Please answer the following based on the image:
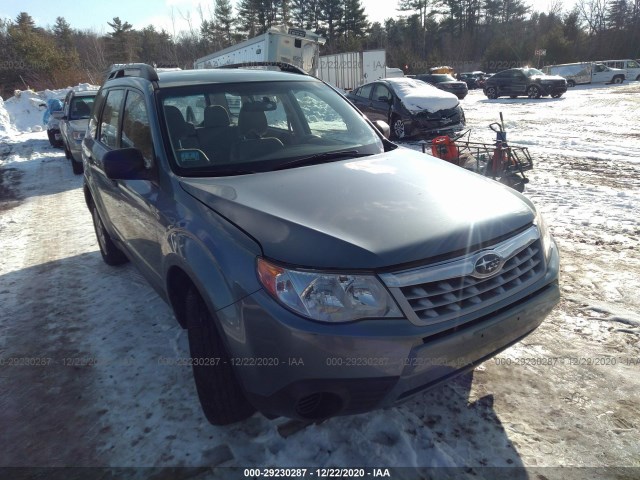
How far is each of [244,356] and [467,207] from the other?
52.1 inches

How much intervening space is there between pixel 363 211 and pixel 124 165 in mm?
1506

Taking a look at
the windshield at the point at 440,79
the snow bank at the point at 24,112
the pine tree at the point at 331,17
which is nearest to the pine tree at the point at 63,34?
the snow bank at the point at 24,112

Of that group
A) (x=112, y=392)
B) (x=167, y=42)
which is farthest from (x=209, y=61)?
(x=167, y=42)

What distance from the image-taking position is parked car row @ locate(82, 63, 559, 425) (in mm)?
1847

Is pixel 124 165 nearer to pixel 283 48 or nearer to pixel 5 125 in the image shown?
pixel 283 48

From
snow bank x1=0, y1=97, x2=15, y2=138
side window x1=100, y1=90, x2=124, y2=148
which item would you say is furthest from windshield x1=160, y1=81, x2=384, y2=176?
snow bank x1=0, y1=97, x2=15, y2=138

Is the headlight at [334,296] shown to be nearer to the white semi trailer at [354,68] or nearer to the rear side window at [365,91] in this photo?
the rear side window at [365,91]

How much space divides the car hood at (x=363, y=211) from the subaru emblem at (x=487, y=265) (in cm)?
8

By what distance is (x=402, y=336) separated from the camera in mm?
1820

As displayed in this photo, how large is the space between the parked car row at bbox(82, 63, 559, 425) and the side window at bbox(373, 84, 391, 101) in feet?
30.4

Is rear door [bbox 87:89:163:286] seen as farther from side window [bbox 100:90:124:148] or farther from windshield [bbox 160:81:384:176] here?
windshield [bbox 160:81:384:176]

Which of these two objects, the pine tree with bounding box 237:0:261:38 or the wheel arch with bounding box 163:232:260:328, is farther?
the pine tree with bounding box 237:0:261:38

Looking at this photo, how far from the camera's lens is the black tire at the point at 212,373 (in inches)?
89.9

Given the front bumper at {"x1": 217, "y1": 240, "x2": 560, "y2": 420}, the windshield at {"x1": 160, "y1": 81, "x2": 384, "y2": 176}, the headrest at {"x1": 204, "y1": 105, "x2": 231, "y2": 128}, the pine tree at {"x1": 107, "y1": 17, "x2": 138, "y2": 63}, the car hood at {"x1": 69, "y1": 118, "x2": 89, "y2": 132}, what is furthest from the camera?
the pine tree at {"x1": 107, "y1": 17, "x2": 138, "y2": 63}
